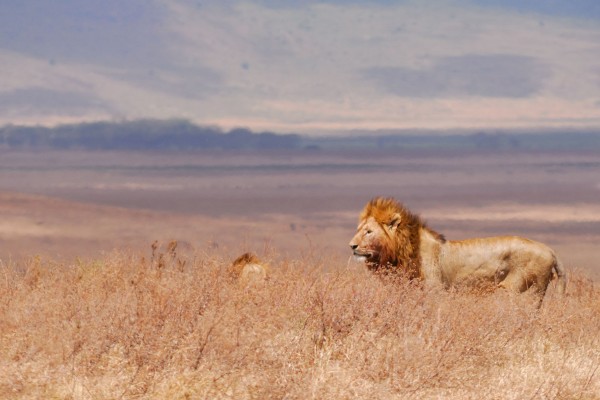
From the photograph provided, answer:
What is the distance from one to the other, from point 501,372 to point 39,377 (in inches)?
184

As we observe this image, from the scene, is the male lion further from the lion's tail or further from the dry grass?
the lion's tail

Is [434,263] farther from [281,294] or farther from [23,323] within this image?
[23,323]

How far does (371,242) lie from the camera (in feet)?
38.8

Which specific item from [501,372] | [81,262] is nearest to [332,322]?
[501,372]

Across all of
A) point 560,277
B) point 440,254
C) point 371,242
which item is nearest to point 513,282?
point 560,277

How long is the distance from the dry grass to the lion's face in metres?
0.42

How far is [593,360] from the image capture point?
1015cm

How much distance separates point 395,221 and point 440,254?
822mm

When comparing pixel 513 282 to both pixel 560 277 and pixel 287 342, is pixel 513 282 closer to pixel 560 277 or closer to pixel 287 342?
pixel 560 277

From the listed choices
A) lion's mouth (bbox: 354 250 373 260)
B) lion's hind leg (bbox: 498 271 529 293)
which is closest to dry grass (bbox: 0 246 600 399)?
lion's mouth (bbox: 354 250 373 260)

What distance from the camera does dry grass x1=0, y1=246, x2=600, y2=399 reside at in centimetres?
850

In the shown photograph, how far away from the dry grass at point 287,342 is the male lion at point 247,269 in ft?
3.07

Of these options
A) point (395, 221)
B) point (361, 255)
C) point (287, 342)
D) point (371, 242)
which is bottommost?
point (287, 342)

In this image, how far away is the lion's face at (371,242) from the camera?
11.8m
